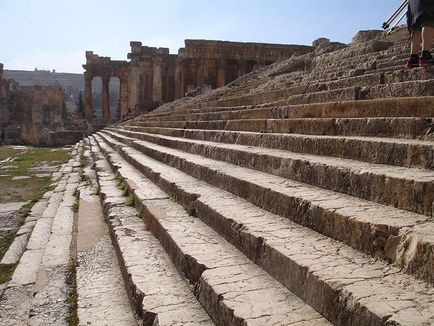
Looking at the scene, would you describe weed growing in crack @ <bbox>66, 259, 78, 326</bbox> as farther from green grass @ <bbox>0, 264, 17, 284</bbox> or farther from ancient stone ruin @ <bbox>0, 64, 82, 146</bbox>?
ancient stone ruin @ <bbox>0, 64, 82, 146</bbox>

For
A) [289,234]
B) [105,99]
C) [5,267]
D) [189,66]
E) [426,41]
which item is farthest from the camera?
[105,99]

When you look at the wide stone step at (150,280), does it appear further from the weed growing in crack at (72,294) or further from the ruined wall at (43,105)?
the ruined wall at (43,105)

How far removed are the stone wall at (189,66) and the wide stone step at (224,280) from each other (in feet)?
85.4

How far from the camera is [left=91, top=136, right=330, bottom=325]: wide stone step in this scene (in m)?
1.94

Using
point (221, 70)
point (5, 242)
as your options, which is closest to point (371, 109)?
point (5, 242)

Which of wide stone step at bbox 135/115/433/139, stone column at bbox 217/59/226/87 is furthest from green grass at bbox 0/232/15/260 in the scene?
stone column at bbox 217/59/226/87

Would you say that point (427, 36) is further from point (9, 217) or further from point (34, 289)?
point (9, 217)

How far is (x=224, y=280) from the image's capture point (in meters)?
2.36

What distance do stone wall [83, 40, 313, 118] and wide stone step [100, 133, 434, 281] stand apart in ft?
84.7

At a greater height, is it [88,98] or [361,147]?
[88,98]

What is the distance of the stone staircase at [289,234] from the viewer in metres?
1.87

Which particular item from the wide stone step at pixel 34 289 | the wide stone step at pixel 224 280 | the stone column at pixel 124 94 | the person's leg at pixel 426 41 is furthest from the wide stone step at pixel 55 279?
the stone column at pixel 124 94

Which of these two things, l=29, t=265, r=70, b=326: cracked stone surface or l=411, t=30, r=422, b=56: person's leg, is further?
l=411, t=30, r=422, b=56: person's leg

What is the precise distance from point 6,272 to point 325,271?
3.43 m
